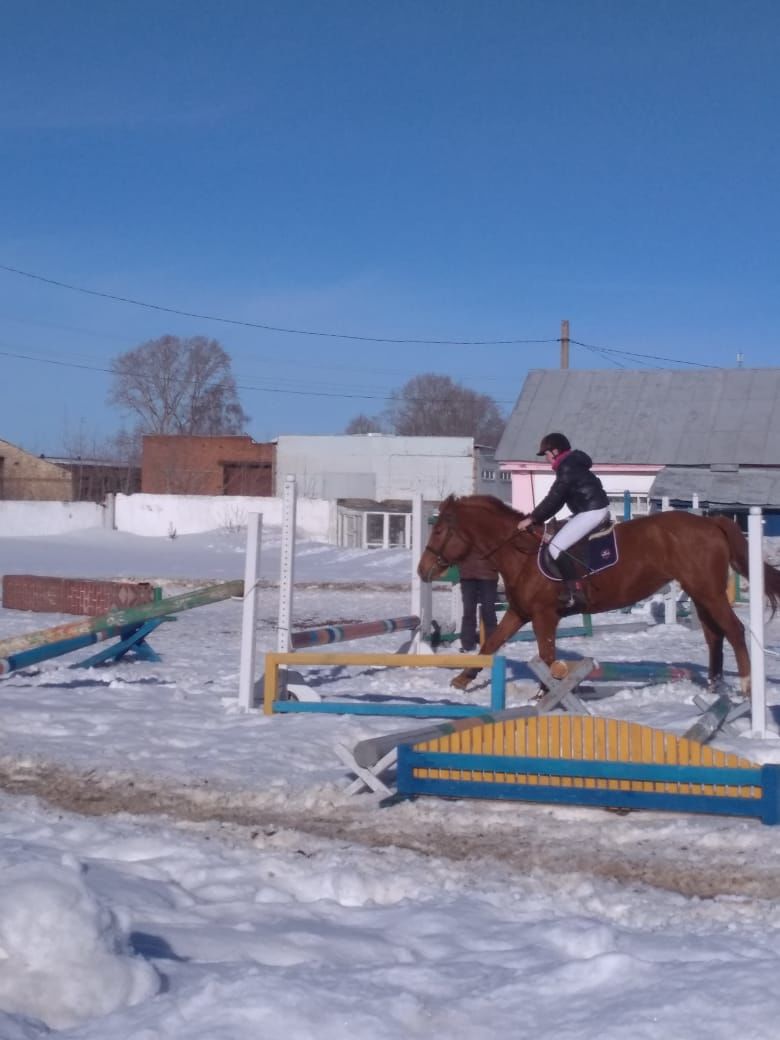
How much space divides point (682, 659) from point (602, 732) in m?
7.73

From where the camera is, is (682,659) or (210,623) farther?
(210,623)

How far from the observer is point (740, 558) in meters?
10.5

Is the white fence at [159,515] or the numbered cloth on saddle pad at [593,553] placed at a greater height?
the white fence at [159,515]

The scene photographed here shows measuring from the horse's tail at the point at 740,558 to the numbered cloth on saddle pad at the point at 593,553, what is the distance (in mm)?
999

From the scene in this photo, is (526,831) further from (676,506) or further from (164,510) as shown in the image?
(164,510)

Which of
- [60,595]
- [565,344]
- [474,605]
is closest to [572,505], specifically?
[474,605]

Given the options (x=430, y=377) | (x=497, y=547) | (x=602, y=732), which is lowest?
(x=602, y=732)

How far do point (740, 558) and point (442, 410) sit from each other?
79.2 metres

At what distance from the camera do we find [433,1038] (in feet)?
11.9

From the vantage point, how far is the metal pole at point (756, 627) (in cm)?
817

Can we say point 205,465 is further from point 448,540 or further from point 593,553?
point 593,553

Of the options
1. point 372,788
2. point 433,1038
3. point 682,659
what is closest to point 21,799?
point 372,788

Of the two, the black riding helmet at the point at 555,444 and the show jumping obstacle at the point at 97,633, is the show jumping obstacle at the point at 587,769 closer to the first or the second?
the black riding helmet at the point at 555,444

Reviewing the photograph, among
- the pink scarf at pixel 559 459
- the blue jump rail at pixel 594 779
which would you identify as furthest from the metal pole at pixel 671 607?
the blue jump rail at pixel 594 779
